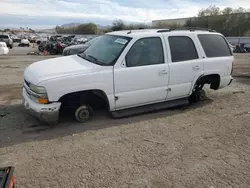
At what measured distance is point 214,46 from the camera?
19.1 ft

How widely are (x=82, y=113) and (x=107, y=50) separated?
143cm

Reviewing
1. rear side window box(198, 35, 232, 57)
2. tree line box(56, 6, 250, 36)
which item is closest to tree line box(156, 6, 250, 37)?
tree line box(56, 6, 250, 36)

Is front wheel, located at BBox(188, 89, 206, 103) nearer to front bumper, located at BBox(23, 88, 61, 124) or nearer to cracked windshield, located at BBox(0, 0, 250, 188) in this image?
cracked windshield, located at BBox(0, 0, 250, 188)

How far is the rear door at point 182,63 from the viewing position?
5121mm

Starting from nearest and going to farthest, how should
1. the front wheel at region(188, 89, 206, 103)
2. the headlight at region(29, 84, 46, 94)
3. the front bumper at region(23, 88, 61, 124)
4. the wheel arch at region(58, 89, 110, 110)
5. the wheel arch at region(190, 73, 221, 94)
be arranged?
the headlight at region(29, 84, 46, 94) < the front bumper at region(23, 88, 61, 124) < the wheel arch at region(58, 89, 110, 110) < the wheel arch at region(190, 73, 221, 94) < the front wheel at region(188, 89, 206, 103)

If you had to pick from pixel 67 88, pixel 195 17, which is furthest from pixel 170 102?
pixel 195 17

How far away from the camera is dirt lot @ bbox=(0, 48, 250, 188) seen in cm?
295

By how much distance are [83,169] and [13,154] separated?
3.81 ft

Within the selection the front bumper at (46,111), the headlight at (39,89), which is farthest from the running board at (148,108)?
the headlight at (39,89)

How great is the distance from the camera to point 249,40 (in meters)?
33.5

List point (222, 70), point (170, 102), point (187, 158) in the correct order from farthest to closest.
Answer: point (222, 70)
point (170, 102)
point (187, 158)

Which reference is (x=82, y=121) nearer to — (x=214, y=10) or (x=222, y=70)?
(x=222, y=70)

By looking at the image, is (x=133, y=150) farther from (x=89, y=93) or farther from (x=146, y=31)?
(x=146, y=31)

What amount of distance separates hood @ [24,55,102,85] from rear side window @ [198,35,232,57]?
280cm
